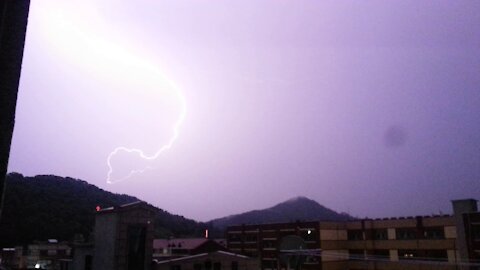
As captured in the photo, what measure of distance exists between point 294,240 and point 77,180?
91.4 metres

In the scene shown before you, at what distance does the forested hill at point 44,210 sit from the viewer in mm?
69688

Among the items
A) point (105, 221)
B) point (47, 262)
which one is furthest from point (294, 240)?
point (47, 262)

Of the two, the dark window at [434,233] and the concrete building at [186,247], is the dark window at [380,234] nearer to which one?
the dark window at [434,233]

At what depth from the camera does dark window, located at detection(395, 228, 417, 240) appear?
54769 millimetres

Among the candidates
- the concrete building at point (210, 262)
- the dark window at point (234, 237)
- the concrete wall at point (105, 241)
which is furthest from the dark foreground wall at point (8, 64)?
the dark window at point (234, 237)

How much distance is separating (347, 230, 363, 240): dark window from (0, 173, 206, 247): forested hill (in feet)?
155

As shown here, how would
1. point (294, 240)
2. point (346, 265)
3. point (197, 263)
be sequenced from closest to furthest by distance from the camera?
1. point (294, 240)
2. point (197, 263)
3. point (346, 265)

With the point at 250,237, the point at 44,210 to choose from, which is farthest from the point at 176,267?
the point at 44,210

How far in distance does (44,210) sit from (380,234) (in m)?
57.1

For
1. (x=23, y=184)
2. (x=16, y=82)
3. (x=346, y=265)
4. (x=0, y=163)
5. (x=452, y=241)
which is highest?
(x=23, y=184)

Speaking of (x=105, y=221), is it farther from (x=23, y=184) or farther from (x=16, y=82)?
(x=23, y=184)

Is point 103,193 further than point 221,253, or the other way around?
point 103,193

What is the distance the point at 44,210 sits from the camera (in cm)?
7319

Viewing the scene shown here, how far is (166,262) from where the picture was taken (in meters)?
41.7
